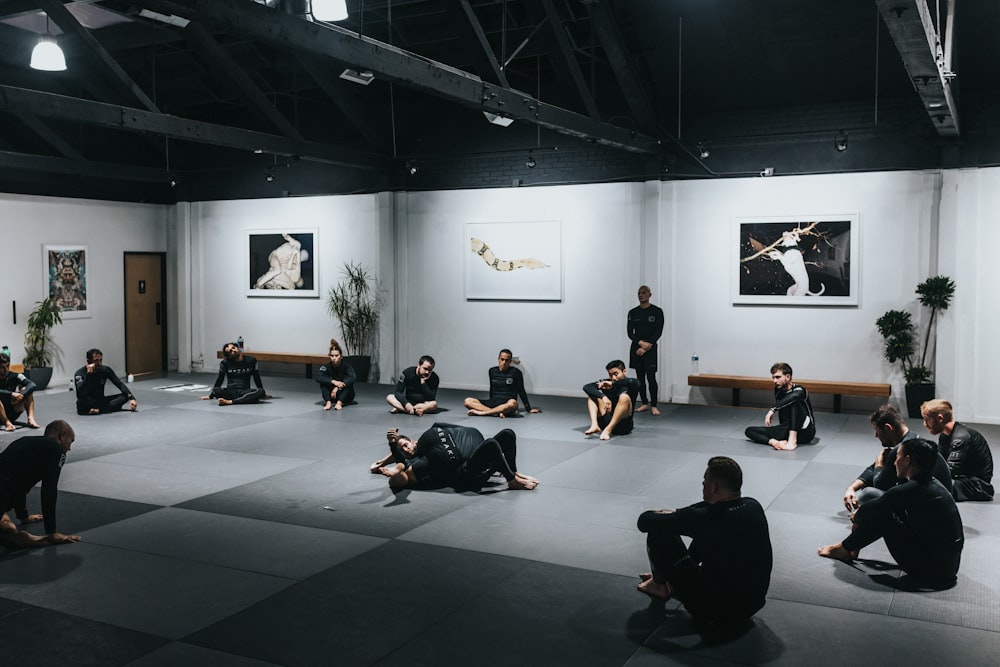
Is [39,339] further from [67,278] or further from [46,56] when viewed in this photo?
[46,56]

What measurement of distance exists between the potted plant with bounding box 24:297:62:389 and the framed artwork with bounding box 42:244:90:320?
39 centimetres

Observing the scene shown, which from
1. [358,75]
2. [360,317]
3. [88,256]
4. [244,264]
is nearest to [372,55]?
[358,75]

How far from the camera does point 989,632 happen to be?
4.77 meters

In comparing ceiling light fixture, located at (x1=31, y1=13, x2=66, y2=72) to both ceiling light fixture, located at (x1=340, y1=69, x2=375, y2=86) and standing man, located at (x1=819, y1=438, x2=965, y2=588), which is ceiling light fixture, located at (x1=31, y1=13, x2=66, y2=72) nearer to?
ceiling light fixture, located at (x1=340, y1=69, x2=375, y2=86)

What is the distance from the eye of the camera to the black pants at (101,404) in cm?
1185

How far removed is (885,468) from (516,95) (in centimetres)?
517

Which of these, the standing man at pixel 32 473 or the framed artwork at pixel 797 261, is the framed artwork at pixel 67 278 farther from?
the framed artwork at pixel 797 261

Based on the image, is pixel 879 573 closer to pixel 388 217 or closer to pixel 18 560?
pixel 18 560

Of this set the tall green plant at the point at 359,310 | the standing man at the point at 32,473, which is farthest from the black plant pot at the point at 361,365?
the standing man at the point at 32,473

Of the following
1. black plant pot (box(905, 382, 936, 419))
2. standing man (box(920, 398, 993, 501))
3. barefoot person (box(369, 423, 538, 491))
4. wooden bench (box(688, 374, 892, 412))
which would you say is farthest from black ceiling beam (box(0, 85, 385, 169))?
standing man (box(920, 398, 993, 501))

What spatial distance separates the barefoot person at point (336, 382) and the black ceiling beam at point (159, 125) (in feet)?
9.33

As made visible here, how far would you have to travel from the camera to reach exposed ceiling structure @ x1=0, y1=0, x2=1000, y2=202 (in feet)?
32.7

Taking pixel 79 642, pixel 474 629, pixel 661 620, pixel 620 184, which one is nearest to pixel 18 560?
pixel 79 642

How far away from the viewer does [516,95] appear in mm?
9367
